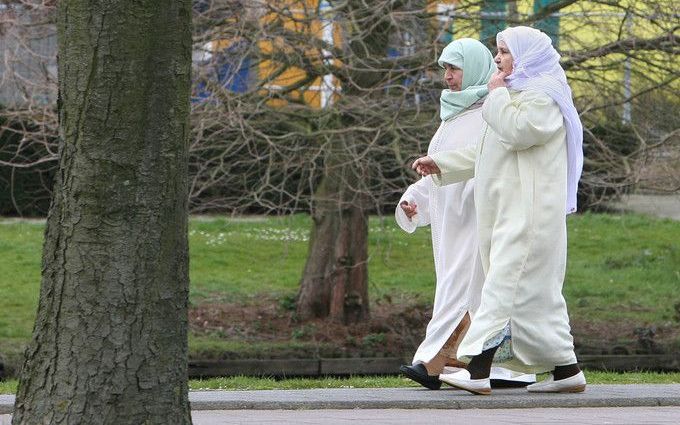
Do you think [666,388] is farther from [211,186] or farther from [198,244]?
[198,244]

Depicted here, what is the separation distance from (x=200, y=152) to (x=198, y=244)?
4.14m

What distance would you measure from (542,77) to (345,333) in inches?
316

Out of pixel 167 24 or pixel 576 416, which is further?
pixel 576 416

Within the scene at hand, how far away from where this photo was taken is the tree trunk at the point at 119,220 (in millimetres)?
5039

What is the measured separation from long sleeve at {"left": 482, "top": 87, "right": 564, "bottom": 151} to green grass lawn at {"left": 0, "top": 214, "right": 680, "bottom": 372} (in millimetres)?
8000

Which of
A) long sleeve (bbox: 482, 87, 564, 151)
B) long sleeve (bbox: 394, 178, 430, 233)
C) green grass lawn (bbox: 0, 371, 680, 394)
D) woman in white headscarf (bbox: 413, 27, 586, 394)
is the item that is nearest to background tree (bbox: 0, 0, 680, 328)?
green grass lawn (bbox: 0, 371, 680, 394)

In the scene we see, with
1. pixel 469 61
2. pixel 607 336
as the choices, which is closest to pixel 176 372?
pixel 469 61

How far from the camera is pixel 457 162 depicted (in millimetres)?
7805

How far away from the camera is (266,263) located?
59.7 ft

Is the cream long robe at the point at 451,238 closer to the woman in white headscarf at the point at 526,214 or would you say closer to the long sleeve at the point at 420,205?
the long sleeve at the point at 420,205

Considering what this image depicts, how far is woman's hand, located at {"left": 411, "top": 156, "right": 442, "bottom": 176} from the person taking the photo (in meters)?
7.79

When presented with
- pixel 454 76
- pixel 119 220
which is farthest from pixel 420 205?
pixel 119 220

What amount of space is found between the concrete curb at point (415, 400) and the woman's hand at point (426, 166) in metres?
1.16

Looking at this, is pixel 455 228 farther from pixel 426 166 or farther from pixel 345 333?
pixel 345 333
